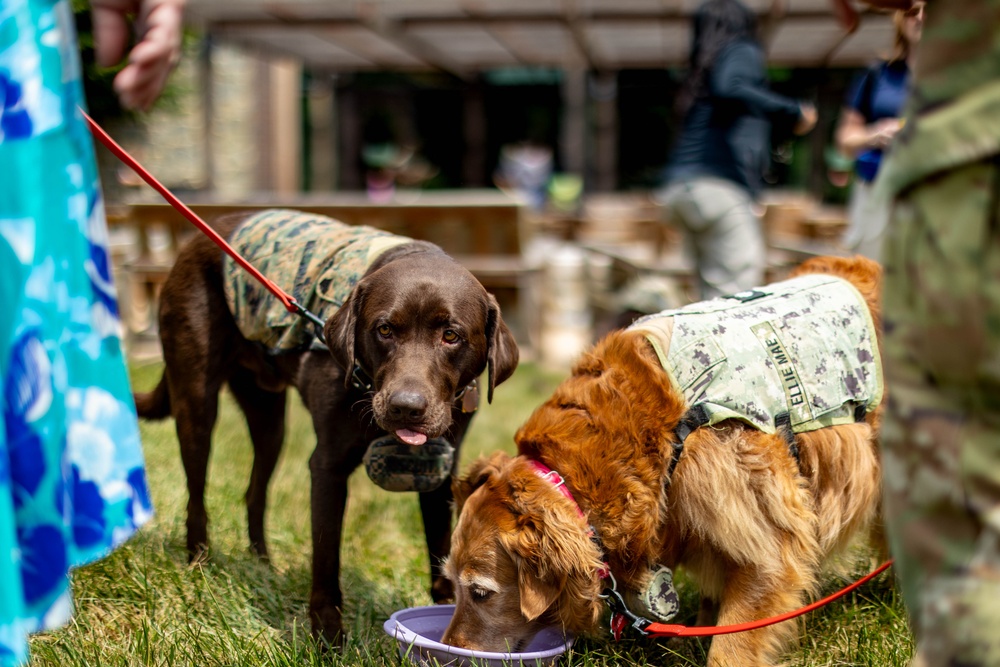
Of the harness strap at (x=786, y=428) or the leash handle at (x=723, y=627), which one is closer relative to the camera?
the leash handle at (x=723, y=627)

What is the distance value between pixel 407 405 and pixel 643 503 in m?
0.68

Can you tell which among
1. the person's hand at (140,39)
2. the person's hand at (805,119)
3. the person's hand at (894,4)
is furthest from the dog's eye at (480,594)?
the person's hand at (805,119)

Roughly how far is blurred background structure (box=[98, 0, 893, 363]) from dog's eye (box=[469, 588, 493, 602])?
1.78 meters

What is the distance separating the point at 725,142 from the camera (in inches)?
208

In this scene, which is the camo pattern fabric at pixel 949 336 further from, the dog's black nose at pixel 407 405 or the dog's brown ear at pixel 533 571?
the dog's black nose at pixel 407 405

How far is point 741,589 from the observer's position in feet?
8.45

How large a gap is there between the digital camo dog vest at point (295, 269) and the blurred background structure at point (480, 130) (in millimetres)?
1624

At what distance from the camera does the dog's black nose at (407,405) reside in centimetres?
250

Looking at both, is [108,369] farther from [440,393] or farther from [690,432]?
[690,432]

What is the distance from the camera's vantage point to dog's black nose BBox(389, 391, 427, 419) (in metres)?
2.50

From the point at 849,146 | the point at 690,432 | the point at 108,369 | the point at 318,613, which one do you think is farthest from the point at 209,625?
the point at 849,146

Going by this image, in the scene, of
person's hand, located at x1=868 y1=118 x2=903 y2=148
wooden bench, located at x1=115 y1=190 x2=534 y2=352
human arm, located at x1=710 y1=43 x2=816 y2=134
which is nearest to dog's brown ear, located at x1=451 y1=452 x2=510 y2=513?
person's hand, located at x1=868 y1=118 x2=903 y2=148

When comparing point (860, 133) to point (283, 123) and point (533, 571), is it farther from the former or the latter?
point (283, 123)

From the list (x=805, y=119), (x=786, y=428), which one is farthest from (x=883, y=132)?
(x=786, y=428)
